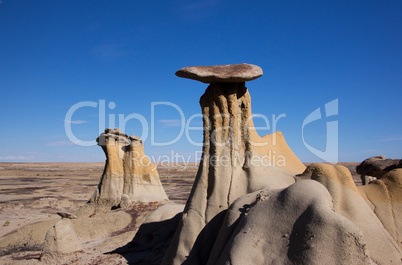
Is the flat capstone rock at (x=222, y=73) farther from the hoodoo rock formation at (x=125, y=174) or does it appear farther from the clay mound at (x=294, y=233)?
the hoodoo rock formation at (x=125, y=174)

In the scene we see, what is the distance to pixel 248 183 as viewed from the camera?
18.1ft

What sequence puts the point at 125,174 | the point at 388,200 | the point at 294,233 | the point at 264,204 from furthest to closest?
the point at 125,174, the point at 388,200, the point at 264,204, the point at 294,233

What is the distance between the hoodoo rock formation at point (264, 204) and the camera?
3412 mm

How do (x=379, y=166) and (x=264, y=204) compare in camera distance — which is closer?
(x=264, y=204)

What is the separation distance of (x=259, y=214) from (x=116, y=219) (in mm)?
8252

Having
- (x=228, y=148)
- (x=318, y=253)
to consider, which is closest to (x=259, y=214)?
(x=318, y=253)

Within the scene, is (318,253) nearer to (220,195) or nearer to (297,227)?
(297,227)

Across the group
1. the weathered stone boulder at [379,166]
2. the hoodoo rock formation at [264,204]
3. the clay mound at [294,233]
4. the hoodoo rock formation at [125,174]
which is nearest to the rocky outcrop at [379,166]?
the weathered stone boulder at [379,166]

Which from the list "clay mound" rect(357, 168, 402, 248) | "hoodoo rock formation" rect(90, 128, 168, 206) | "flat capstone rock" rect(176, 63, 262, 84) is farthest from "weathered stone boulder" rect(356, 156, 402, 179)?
"hoodoo rock formation" rect(90, 128, 168, 206)

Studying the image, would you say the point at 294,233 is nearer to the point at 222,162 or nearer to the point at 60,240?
the point at 222,162

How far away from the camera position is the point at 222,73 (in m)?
5.63

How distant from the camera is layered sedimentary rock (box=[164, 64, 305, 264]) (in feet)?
17.5

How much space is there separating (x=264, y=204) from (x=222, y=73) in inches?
101

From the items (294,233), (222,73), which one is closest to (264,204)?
(294,233)
